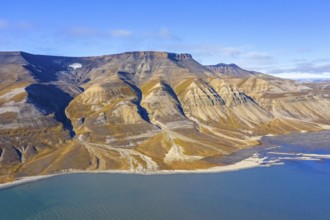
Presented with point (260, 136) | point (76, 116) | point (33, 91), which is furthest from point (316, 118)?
point (33, 91)

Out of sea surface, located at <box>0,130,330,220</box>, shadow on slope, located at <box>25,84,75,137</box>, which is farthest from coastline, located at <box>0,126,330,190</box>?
shadow on slope, located at <box>25,84,75,137</box>

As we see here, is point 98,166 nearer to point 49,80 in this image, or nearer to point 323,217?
point 323,217

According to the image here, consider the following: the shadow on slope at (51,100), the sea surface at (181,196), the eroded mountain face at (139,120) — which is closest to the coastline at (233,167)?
the sea surface at (181,196)

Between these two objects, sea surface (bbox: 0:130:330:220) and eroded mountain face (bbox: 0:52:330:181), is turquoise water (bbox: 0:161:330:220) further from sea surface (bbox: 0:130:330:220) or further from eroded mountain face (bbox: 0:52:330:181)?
eroded mountain face (bbox: 0:52:330:181)

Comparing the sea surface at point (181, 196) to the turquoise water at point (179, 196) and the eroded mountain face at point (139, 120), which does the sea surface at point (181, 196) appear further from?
the eroded mountain face at point (139, 120)

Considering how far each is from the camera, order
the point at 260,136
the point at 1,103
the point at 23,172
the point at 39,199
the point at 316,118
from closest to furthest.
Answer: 1. the point at 39,199
2. the point at 23,172
3. the point at 1,103
4. the point at 260,136
5. the point at 316,118

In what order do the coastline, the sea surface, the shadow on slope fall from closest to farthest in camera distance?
the sea surface → the coastline → the shadow on slope

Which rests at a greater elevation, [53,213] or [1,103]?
[1,103]
